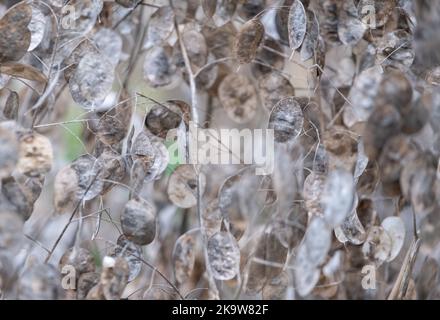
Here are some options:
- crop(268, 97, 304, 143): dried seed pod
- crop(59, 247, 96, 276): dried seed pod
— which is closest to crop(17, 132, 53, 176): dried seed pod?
crop(59, 247, 96, 276): dried seed pod

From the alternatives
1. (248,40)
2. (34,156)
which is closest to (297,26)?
(248,40)

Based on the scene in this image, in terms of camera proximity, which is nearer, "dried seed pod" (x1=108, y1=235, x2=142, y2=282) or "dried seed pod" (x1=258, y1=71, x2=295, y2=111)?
"dried seed pod" (x1=108, y1=235, x2=142, y2=282)

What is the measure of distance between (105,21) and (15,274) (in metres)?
0.39

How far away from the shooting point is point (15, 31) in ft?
2.29

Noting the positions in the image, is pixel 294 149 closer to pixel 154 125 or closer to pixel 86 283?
pixel 154 125

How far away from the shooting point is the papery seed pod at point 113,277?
26.6 inches

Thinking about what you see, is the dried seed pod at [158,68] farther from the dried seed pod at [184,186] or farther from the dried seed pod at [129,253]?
the dried seed pod at [129,253]

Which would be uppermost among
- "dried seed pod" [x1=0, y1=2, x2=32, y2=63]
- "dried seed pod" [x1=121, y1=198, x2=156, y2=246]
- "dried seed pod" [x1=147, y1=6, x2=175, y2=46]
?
"dried seed pod" [x1=147, y1=6, x2=175, y2=46]

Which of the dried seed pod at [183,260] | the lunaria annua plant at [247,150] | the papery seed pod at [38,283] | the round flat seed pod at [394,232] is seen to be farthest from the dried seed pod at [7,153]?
the round flat seed pod at [394,232]

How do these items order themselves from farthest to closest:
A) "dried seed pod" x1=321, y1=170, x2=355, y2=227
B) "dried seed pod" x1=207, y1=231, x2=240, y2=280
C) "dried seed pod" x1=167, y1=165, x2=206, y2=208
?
"dried seed pod" x1=167, y1=165, x2=206, y2=208
"dried seed pod" x1=207, y1=231, x2=240, y2=280
"dried seed pod" x1=321, y1=170, x2=355, y2=227

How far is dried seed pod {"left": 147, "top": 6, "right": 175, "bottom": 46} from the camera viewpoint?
877mm

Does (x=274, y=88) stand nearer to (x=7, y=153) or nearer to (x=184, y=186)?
(x=184, y=186)

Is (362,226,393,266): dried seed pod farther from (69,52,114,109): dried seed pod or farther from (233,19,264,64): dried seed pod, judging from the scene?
(69,52,114,109): dried seed pod
